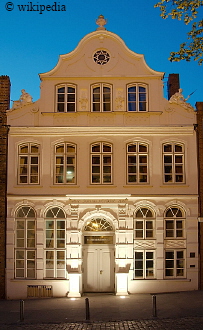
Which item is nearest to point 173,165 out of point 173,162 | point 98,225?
point 173,162

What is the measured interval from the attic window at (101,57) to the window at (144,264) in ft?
29.5

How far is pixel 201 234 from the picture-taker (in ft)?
62.5

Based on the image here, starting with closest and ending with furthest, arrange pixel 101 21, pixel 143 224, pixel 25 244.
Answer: pixel 25 244 → pixel 143 224 → pixel 101 21

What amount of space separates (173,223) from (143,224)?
137cm

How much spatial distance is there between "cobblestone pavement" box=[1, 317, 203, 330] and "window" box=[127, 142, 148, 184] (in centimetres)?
701

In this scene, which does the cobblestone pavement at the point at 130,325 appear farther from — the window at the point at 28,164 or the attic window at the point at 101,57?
the attic window at the point at 101,57

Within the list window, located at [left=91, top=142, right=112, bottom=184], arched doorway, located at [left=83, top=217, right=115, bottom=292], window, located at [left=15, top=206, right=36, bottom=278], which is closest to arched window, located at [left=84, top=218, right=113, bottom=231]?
arched doorway, located at [left=83, top=217, right=115, bottom=292]

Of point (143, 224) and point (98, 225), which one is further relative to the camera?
point (98, 225)

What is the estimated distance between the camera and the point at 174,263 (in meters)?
18.9

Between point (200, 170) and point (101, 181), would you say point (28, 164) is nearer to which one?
point (101, 181)

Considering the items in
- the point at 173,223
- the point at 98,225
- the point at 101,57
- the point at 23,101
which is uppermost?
the point at 101,57

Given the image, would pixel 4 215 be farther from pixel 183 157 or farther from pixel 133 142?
pixel 183 157

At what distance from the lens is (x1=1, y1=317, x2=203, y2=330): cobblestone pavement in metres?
13.2

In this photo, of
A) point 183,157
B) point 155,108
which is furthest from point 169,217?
point 155,108
